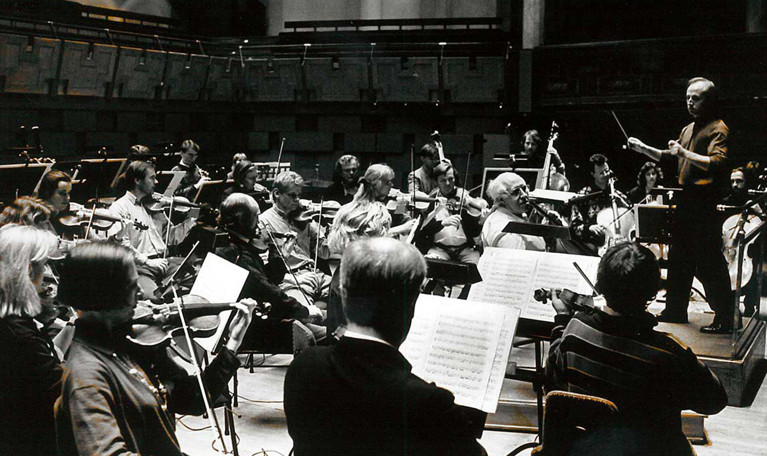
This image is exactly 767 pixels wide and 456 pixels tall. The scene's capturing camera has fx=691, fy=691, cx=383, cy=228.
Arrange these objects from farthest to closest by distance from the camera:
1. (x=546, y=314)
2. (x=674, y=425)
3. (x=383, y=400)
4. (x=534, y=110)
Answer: (x=534, y=110)
(x=546, y=314)
(x=674, y=425)
(x=383, y=400)

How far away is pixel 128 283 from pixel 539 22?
32.2 ft

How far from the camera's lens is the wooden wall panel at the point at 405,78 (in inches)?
420

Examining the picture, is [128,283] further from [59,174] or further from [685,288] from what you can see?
[685,288]

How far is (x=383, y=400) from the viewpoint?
4.61 feet

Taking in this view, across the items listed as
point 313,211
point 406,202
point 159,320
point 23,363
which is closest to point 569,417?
point 159,320

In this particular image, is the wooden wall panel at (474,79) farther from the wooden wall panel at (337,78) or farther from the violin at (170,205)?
the violin at (170,205)

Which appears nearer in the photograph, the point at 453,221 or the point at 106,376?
the point at 106,376

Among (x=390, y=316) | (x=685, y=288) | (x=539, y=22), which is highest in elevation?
(x=539, y=22)

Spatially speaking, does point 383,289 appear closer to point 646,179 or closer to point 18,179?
point 18,179

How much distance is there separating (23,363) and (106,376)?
66cm

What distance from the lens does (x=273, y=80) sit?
1156cm

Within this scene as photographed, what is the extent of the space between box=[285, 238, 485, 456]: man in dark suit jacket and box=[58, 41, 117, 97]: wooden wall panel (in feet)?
30.5

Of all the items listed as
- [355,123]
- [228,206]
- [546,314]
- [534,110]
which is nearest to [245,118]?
[355,123]

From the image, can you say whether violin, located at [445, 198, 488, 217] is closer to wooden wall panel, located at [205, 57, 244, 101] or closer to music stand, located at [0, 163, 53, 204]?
music stand, located at [0, 163, 53, 204]
